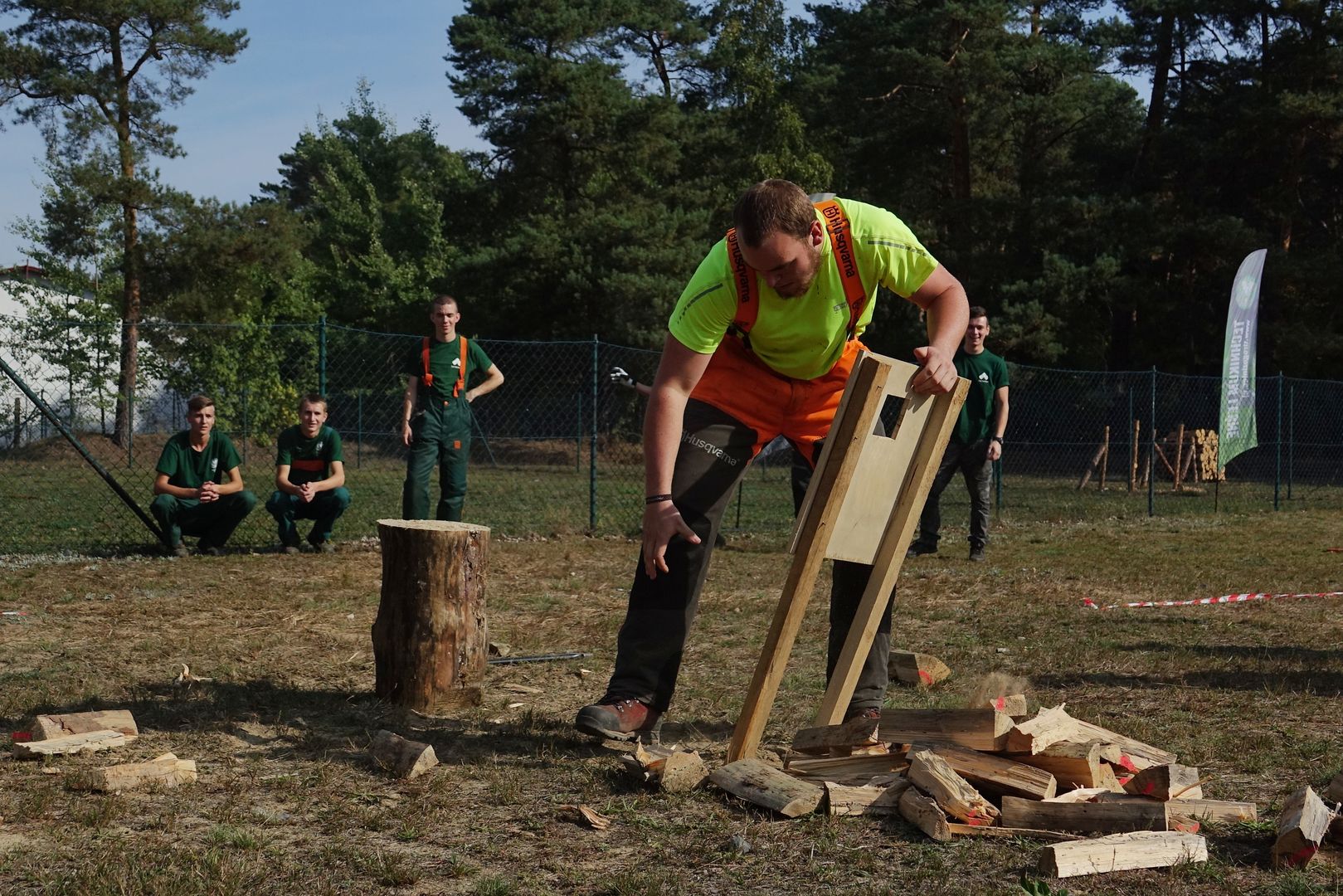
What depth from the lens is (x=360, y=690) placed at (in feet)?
17.0

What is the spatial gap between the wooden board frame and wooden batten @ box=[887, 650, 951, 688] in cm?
157

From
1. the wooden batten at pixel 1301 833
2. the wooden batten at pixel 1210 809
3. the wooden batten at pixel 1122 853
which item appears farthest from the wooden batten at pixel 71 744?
the wooden batten at pixel 1301 833

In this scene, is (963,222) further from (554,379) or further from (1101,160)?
(554,379)

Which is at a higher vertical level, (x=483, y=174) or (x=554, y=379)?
(x=483, y=174)

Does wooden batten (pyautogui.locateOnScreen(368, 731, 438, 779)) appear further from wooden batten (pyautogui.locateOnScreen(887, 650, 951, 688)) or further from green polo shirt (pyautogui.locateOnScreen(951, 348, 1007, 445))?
green polo shirt (pyautogui.locateOnScreen(951, 348, 1007, 445))

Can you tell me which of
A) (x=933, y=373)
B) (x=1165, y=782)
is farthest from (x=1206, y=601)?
(x=933, y=373)

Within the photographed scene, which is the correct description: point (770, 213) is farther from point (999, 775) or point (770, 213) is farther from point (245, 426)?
point (245, 426)

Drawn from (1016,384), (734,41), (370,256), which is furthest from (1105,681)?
(370,256)

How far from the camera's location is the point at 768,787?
357 centimetres

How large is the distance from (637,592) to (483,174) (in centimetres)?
3101

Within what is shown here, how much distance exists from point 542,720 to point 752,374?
1.55m

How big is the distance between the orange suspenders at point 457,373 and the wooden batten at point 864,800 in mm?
5684

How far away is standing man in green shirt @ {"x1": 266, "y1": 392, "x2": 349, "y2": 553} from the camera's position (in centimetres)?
929

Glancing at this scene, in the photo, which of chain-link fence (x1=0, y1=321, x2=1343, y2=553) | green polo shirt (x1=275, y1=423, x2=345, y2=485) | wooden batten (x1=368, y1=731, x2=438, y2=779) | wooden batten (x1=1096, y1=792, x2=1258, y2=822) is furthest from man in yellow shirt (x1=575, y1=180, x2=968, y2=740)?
chain-link fence (x1=0, y1=321, x2=1343, y2=553)
